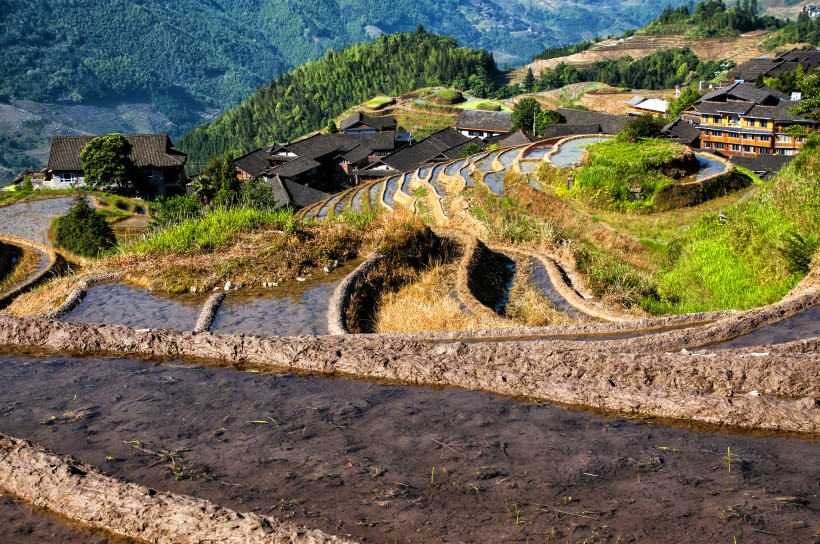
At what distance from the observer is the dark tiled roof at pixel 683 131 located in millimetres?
54125

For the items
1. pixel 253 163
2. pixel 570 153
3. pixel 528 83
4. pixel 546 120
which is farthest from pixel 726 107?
pixel 528 83

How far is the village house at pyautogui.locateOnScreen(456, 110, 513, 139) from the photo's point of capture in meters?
80.4

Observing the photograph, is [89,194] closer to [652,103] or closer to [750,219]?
[750,219]

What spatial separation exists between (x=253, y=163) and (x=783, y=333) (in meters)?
68.6

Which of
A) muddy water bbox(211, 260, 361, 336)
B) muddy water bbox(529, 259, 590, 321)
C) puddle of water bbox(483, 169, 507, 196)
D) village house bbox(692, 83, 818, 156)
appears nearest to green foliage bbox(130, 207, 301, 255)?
muddy water bbox(211, 260, 361, 336)

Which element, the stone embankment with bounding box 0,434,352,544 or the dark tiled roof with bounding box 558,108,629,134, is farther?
the dark tiled roof with bounding box 558,108,629,134

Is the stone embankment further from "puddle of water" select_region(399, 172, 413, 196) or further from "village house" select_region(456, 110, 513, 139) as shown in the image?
"village house" select_region(456, 110, 513, 139)

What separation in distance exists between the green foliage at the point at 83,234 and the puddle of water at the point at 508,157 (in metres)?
17.2

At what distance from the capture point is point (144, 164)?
178ft

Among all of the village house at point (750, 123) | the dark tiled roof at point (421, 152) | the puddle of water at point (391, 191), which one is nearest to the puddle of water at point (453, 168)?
the puddle of water at point (391, 191)

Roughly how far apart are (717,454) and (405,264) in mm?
9351

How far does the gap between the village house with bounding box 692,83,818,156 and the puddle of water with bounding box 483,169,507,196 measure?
29.0 metres

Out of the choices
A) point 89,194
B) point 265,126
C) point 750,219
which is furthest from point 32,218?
point 265,126

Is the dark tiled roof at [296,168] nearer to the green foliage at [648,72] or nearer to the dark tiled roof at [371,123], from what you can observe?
the dark tiled roof at [371,123]
